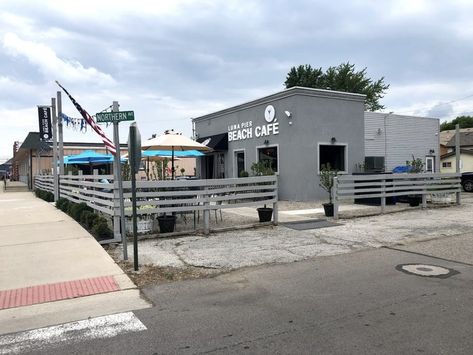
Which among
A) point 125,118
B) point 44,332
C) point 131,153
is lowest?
point 44,332

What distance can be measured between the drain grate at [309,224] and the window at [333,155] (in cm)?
687

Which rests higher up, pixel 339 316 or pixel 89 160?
pixel 89 160

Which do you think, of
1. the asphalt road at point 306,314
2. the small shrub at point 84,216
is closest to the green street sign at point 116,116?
the asphalt road at point 306,314

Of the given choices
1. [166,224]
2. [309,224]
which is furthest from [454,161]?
[166,224]

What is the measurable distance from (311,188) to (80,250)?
1112cm

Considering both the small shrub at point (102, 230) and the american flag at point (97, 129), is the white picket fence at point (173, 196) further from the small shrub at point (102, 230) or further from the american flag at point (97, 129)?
the american flag at point (97, 129)

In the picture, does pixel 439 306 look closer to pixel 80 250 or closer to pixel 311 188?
pixel 80 250

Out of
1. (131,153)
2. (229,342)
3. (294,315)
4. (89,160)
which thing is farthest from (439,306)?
(89,160)

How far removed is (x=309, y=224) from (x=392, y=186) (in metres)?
4.34

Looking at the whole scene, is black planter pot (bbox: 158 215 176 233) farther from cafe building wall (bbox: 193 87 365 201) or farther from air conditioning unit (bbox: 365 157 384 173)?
air conditioning unit (bbox: 365 157 384 173)

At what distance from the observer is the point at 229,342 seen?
3.99m

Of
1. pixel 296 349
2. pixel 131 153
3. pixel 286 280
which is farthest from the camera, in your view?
pixel 131 153

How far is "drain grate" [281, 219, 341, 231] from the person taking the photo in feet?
34.8

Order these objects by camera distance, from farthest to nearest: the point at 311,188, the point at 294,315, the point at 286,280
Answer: the point at 311,188 < the point at 286,280 < the point at 294,315
